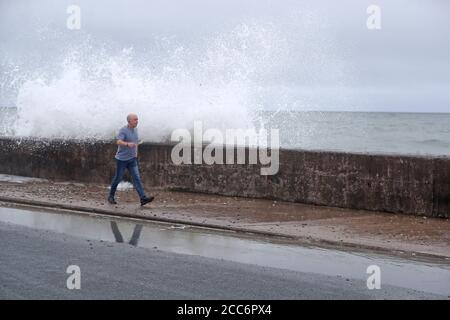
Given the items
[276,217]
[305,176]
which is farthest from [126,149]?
[305,176]

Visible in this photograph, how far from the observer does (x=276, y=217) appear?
38.4 ft

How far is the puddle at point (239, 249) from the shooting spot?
7891mm

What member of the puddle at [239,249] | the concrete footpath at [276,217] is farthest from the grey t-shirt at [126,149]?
the puddle at [239,249]

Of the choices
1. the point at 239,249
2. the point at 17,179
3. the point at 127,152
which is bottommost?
the point at 239,249

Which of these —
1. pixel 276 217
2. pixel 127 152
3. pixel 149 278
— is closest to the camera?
pixel 149 278

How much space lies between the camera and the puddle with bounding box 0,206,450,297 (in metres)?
7.89

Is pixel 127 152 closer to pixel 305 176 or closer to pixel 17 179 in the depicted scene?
pixel 305 176

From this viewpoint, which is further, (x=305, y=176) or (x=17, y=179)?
(x=17, y=179)

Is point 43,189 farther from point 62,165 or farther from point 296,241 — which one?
point 296,241

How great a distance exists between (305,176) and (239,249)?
4.20 meters

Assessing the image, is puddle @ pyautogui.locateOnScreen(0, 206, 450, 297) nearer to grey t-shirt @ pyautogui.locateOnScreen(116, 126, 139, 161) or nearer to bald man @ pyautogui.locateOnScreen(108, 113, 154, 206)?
bald man @ pyautogui.locateOnScreen(108, 113, 154, 206)

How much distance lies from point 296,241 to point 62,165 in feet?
28.2
